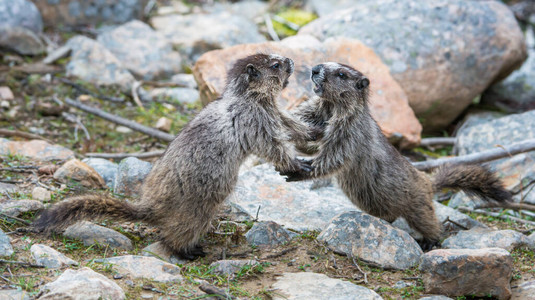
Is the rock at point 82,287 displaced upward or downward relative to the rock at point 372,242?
upward

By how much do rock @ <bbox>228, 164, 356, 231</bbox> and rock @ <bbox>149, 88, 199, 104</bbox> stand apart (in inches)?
131

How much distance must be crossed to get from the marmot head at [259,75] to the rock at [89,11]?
728cm

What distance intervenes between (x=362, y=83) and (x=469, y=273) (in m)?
2.39

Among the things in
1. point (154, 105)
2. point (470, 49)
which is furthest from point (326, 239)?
point (470, 49)

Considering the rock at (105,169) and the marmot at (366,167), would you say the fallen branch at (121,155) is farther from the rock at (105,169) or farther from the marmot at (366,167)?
the marmot at (366,167)

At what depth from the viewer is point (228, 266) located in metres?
5.09

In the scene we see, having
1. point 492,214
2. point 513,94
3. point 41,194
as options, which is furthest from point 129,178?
point 513,94

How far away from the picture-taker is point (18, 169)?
6.80 metres

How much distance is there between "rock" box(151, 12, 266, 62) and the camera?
11844 mm

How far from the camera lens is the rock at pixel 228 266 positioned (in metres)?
5.04

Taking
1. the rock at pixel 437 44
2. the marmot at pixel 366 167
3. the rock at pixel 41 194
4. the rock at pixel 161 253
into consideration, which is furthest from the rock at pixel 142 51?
the rock at pixel 161 253

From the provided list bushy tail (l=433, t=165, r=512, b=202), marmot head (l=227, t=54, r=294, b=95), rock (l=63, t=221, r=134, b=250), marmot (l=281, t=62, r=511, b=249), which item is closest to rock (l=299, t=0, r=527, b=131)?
bushy tail (l=433, t=165, r=512, b=202)

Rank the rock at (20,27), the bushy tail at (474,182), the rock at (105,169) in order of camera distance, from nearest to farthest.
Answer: the bushy tail at (474,182) → the rock at (105,169) → the rock at (20,27)

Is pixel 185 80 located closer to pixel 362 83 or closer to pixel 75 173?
pixel 75 173
